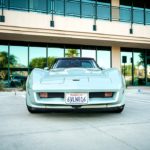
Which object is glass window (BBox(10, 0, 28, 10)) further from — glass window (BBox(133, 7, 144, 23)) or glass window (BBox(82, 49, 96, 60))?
A: glass window (BBox(133, 7, 144, 23))

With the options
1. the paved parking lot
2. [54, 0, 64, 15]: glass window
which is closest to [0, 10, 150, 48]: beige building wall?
[54, 0, 64, 15]: glass window

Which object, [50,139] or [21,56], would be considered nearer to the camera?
[50,139]

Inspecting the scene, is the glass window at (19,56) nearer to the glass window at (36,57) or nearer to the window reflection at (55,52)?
the glass window at (36,57)

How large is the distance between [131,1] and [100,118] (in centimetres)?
1572

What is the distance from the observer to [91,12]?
16125 mm

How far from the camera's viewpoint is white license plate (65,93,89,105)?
412 cm

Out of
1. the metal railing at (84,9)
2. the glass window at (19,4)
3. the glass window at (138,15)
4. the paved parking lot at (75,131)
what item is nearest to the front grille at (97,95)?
the paved parking lot at (75,131)

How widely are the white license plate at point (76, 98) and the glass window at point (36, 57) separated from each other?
1244cm

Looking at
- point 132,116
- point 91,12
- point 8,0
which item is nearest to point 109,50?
point 91,12

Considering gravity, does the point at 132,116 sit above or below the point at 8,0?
below

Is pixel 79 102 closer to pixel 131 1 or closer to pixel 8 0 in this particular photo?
pixel 8 0

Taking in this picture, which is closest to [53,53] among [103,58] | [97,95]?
[103,58]

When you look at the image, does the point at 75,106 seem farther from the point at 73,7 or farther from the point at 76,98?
the point at 73,7

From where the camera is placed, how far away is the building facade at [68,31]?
14016mm
